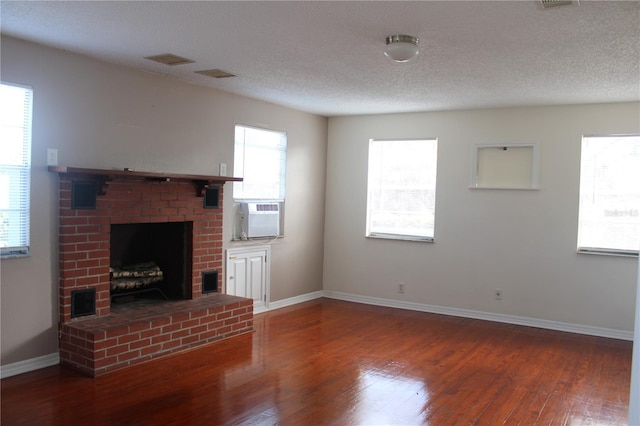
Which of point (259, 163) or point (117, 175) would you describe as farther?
point (259, 163)

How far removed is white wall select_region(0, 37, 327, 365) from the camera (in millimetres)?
3764

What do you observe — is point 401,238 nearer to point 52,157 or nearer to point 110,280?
point 110,280

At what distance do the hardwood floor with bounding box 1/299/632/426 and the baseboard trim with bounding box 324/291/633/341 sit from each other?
0.17 metres

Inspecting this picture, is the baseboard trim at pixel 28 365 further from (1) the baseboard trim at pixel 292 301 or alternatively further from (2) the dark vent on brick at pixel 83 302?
(1) the baseboard trim at pixel 292 301

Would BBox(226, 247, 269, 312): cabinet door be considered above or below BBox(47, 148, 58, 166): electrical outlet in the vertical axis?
below

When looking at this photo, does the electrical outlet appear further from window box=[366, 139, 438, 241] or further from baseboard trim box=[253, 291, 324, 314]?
window box=[366, 139, 438, 241]

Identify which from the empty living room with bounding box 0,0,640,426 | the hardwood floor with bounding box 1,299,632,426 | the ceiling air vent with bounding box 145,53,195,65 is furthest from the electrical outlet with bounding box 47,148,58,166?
the hardwood floor with bounding box 1,299,632,426

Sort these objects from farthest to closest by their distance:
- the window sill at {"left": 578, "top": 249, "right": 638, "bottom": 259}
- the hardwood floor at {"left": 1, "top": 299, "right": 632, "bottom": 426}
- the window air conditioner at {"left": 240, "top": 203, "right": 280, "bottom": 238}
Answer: the window air conditioner at {"left": 240, "top": 203, "right": 280, "bottom": 238}, the window sill at {"left": 578, "top": 249, "right": 638, "bottom": 259}, the hardwood floor at {"left": 1, "top": 299, "right": 632, "bottom": 426}

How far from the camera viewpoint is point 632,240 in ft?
17.3

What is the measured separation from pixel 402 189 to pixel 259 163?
181 centimetres

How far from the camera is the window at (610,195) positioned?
528 centimetres

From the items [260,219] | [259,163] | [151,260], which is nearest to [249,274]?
[260,219]

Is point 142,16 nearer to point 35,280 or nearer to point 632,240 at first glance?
point 35,280

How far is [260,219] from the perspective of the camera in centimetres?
587
